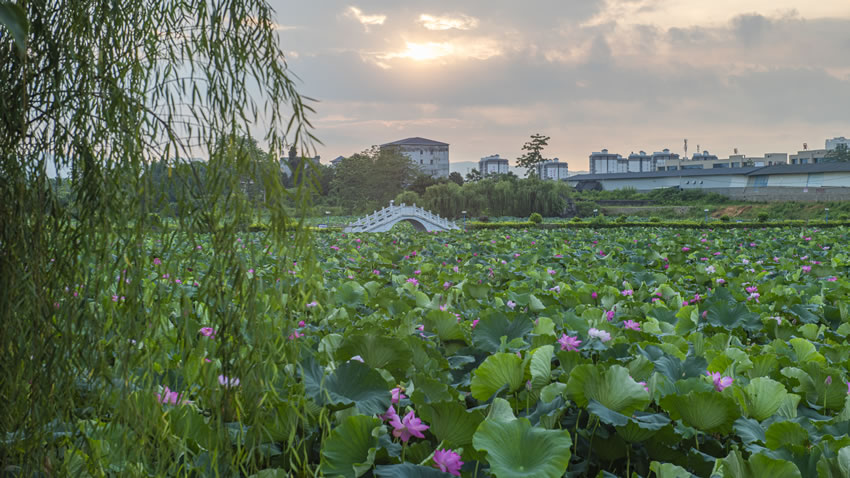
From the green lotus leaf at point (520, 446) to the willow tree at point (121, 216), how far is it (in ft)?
1.32

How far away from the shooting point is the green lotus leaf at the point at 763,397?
5.38 feet

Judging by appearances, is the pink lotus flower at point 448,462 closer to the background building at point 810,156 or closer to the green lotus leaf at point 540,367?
the green lotus leaf at point 540,367

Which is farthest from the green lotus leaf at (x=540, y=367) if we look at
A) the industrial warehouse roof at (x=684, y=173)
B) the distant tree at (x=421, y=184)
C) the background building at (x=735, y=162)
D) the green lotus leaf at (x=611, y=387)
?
the background building at (x=735, y=162)

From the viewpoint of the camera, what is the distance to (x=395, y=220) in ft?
92.8

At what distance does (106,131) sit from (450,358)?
1374 millimetres

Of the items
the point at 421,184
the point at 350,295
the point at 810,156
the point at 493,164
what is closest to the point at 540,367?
the point at 350,295

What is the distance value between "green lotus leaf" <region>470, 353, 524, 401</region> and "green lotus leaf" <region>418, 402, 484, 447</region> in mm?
220

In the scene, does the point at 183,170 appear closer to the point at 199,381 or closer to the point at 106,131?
the point at 106,131

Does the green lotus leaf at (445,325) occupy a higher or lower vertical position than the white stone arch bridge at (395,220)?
higher

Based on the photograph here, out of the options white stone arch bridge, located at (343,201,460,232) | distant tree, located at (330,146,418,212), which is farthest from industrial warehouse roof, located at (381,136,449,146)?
white stone arch bridge, located at (343,201,460,232)

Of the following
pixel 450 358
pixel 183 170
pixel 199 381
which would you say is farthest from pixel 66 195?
pixel 450 358

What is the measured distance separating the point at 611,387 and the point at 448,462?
46 cm

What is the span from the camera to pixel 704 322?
3004 mm

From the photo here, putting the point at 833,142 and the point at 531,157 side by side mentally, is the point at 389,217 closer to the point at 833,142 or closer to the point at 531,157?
the point at 531,157
